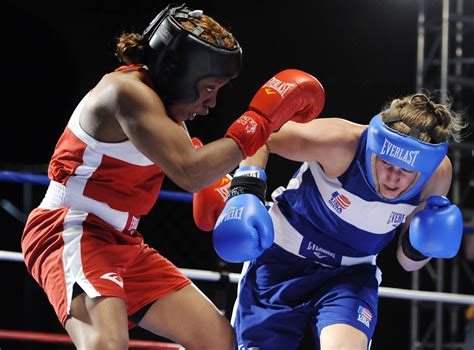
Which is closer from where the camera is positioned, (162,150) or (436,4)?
(162,150)

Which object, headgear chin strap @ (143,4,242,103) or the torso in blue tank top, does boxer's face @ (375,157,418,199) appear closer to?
the torso in blue tank top

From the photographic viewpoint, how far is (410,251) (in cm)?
266

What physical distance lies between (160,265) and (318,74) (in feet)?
12.0

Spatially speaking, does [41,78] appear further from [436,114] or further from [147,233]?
[436,114]

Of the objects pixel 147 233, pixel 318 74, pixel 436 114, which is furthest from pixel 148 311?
pixel 318 74

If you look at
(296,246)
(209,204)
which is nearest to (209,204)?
(209,204)

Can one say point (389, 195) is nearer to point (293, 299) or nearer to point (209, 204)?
point (293, 299)

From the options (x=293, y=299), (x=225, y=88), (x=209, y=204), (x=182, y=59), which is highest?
(x=182, y=59)

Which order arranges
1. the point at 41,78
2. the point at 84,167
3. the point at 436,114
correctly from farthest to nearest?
the point at 41,78, the point at 436,114, the point at 84,167

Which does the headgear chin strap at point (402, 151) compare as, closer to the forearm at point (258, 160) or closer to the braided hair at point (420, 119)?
the braided hair at point (420, 119)

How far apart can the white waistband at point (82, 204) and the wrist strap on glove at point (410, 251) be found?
0.96 metres

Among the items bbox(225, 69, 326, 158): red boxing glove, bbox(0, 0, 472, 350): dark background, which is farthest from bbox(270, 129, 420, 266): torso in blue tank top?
bbox(0, 0, 472, 350): dark background

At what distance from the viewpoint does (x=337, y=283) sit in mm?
2494

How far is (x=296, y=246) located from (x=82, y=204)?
29.0 inches
